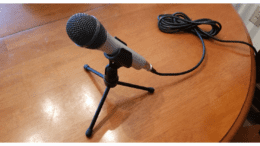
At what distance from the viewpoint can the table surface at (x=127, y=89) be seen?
515 mm

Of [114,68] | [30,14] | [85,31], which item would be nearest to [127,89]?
[114,68]

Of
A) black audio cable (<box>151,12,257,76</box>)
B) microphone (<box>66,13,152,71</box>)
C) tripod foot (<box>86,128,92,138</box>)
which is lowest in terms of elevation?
tripod foot (<box>86,128,92,138</box>)

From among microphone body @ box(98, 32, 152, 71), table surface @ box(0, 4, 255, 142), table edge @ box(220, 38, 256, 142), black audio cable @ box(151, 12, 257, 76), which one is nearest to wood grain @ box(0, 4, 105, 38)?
table surface @ box(0, 4, 255, 142)

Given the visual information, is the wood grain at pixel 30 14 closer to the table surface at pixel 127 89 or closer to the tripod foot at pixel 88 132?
the table surface at pixel 127 89

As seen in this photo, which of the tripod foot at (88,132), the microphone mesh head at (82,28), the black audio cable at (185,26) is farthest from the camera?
the black audio cable at (185,26)

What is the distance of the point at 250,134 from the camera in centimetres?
59

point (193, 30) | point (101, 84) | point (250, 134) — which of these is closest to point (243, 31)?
point (193, 30)

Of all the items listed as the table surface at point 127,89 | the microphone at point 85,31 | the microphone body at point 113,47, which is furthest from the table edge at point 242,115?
the microphone at point 85,31

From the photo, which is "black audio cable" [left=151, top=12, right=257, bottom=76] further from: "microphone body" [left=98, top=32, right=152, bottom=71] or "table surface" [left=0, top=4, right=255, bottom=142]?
"microphone body" [left=98, top=32, right=152, bottom=71]

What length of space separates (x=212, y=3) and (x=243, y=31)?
237mm

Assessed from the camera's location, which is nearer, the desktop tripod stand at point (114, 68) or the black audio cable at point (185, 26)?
the desktop tripod stand at point (114, 68)

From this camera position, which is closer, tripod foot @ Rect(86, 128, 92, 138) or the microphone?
the microphone

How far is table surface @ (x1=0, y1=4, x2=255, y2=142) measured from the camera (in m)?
0.51

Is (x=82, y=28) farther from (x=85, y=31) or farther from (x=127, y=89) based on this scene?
(x=127, y=89)
